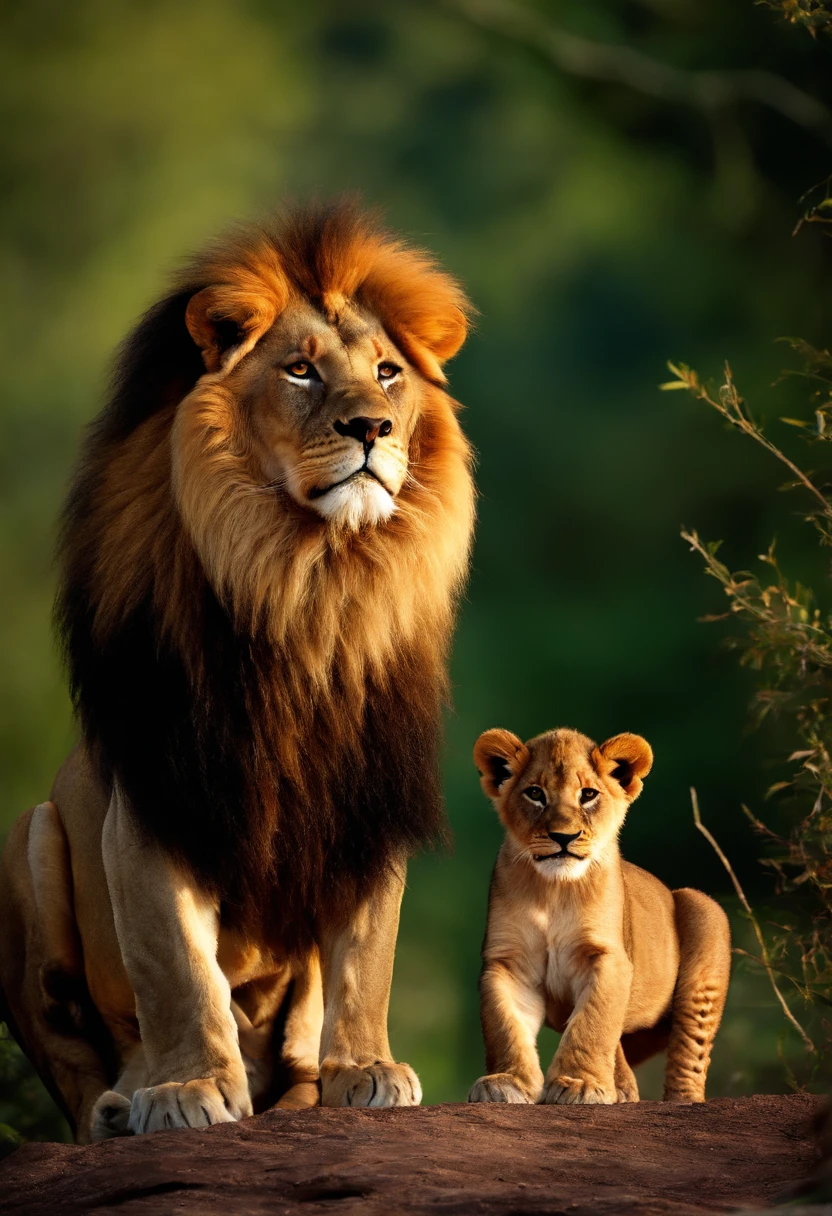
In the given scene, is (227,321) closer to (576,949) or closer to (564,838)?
(564,838)

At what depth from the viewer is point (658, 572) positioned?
5.32 metres

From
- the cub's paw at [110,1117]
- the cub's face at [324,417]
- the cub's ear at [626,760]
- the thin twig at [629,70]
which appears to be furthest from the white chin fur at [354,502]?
the thin twig at [629,70]

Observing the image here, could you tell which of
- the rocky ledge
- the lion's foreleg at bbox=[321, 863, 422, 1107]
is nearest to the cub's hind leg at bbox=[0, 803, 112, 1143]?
the lion's foreleg at bbox=[321, 863, 422, 1107]

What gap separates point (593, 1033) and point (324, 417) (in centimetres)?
116

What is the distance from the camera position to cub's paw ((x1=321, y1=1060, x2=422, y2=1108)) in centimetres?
271

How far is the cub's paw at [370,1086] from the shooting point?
271 centimetres

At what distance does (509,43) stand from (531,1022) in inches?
152

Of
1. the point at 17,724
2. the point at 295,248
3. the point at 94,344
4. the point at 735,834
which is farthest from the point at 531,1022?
the point at 94,344

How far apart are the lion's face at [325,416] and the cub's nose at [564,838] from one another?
67cm

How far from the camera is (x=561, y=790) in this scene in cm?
303

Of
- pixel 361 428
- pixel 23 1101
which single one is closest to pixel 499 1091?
pixel 361 428

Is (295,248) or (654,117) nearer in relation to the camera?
(295,248)

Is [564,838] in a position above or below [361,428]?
below

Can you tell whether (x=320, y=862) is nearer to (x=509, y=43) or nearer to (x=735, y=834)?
(x=735, y=834)
